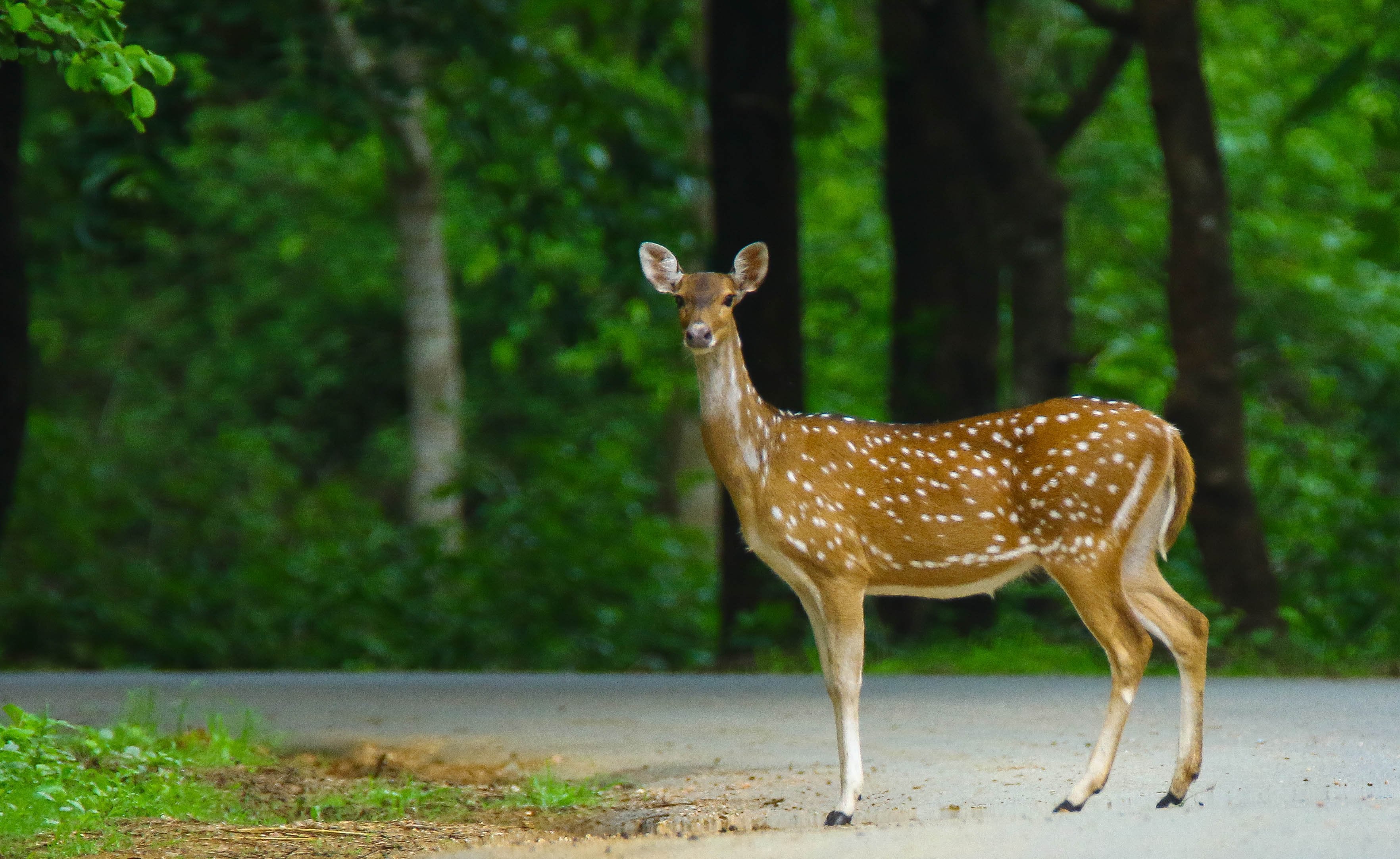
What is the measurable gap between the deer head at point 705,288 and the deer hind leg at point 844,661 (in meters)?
1.06

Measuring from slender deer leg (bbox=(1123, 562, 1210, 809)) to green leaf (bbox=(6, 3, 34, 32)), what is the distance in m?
4.73

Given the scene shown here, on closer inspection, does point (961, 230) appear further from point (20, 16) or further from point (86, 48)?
point (20, 16)

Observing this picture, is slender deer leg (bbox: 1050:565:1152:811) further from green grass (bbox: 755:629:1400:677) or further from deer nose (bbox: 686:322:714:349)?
green grass (bbox: 755:629:1400:677)

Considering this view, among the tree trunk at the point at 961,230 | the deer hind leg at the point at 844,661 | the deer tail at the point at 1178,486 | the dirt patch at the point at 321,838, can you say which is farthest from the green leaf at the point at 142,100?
the tree trunk at the point at 961,230

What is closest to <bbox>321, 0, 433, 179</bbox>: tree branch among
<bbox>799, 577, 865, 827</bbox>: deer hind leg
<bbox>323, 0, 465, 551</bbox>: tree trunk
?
<bbox>323, 0, 465, 551</bbox>: tree trunk

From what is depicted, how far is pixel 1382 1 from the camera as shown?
13070 millimetres

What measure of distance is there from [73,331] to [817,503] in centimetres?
2153

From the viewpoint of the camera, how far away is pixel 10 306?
10.7m

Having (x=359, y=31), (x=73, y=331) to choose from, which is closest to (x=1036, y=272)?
(x=359, y=31)

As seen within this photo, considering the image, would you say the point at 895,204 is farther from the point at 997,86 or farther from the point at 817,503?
the point at 817,503

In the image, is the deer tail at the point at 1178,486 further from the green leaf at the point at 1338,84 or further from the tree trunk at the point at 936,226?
the tree trunk at the point at 936,226

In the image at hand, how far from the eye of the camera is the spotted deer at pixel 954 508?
6.29 meters

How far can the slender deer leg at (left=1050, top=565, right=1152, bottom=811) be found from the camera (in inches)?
239

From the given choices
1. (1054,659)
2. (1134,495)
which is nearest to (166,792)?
(1134,495)
